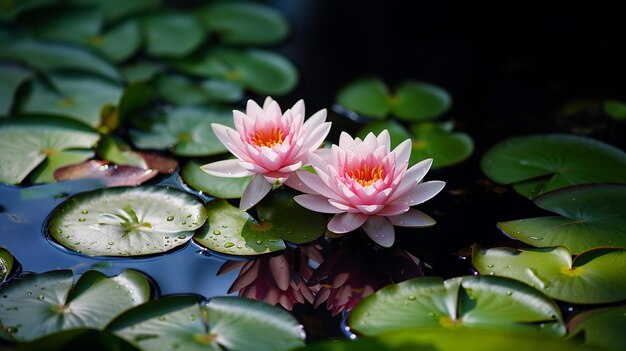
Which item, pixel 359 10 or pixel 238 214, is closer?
pixel 238 214

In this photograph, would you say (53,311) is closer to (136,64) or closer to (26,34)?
(136,64)

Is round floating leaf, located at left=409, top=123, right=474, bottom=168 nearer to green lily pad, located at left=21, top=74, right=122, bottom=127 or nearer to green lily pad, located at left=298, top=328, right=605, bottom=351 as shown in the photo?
green lily pad, located at left=298, top=328, right=605, bottom=351

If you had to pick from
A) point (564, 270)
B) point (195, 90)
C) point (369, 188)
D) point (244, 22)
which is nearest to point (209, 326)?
point (369, 188)

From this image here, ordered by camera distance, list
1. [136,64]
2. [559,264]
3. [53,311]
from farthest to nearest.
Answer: [136,64] < [559,264] < [53,311]

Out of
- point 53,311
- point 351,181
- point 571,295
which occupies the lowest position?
point 53,311

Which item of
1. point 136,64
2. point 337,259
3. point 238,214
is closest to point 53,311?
point 238,214

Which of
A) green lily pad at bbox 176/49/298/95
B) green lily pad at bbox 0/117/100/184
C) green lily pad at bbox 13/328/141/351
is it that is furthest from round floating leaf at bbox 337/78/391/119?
green lily pad at bbox 13/328/141/351
